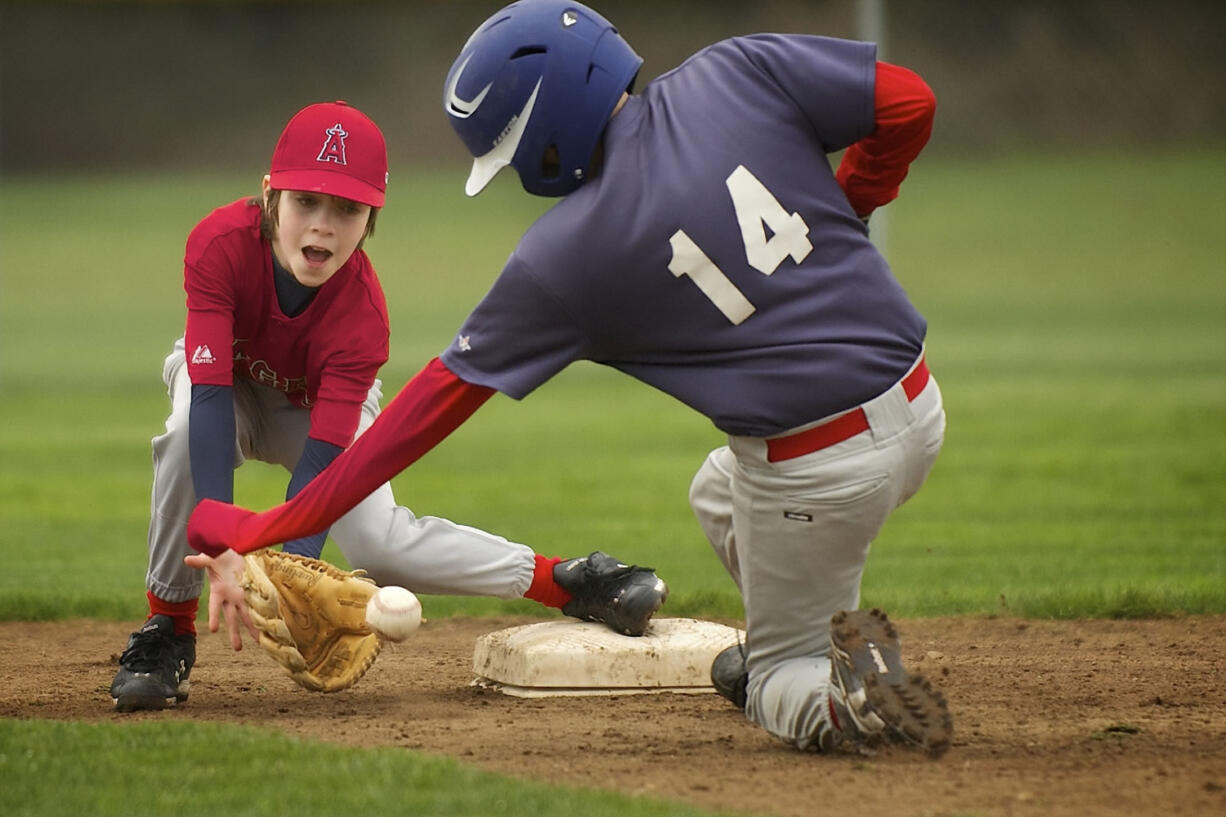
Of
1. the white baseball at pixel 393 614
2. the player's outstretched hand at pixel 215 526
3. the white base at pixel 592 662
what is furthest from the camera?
the white base at pixel 592 662

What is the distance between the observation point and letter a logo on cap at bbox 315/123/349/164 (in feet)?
14.7

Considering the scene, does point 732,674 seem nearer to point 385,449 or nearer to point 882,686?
point 882,686

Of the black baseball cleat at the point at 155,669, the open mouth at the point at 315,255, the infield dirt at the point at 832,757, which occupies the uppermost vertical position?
the open mouth at the point at 315,255

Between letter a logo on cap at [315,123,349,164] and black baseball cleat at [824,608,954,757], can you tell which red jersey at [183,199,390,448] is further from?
black baseball cleat at [824,608,954,757]

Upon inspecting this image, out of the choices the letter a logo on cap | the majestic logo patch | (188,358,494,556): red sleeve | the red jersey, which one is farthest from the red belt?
the letter a logo on cap

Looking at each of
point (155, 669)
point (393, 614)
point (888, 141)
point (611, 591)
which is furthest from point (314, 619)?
point (888, 141)

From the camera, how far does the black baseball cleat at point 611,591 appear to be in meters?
4.82

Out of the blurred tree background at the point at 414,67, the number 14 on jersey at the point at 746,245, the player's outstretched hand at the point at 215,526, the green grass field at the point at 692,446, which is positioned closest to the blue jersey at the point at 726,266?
the number 14 on jersey at the point at 746,245

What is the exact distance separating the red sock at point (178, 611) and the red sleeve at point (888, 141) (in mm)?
2263

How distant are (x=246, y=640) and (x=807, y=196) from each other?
10.3 ft

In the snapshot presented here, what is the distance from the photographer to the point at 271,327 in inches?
185

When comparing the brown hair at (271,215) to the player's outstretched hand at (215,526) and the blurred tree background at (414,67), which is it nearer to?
the player's outstretched hand at (215,526)

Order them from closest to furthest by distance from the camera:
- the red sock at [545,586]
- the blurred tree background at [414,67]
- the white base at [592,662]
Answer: the white base at [592,662], the red sock at [545,586], the blurred tree background at [414,67]

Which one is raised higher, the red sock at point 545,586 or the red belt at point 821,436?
the red belt at point 821,436
